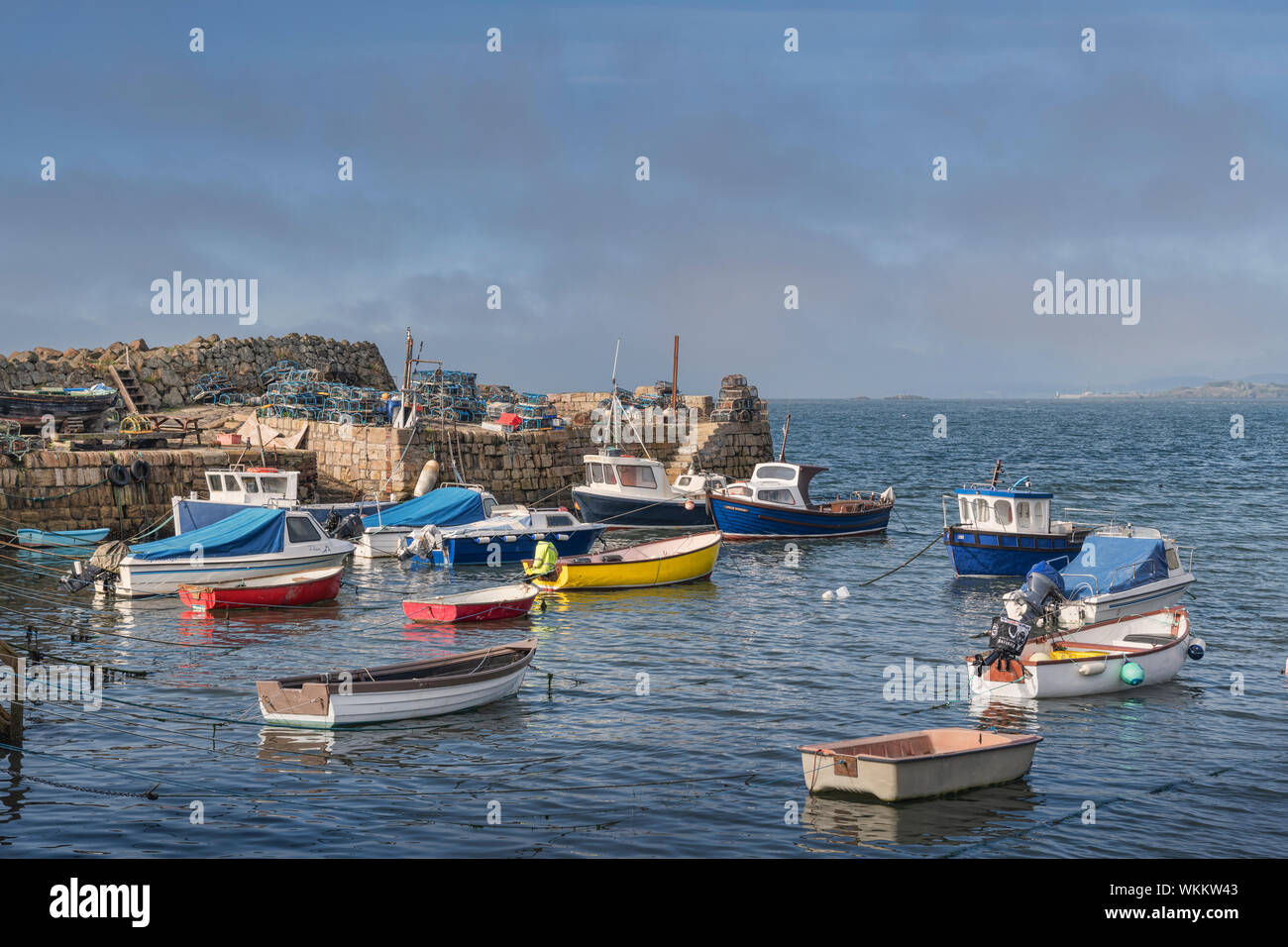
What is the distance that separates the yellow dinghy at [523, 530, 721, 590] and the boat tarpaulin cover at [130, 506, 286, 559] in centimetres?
652

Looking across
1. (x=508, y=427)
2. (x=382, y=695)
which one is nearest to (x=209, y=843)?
(x=382, y=695)

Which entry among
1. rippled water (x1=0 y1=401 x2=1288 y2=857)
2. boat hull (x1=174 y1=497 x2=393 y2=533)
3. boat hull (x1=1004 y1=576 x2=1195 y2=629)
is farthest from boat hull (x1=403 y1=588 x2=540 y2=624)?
boat hull (x1=1004 y1=576 x2=1195 y2=629)

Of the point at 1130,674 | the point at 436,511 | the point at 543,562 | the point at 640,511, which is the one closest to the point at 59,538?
the point at 436,511

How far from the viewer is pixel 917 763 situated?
552 inches

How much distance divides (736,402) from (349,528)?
2407 centimetres

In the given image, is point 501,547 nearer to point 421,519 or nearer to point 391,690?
point 421,519

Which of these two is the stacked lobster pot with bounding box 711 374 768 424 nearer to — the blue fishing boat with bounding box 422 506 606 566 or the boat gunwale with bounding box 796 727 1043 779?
the blue fishing boat with bounding box 422 506 606 566

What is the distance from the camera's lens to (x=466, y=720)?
59.0ft

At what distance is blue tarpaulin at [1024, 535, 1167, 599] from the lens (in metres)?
23.8

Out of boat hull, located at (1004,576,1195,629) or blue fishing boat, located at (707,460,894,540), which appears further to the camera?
blue fishing boat, located at (707,460,894,540)

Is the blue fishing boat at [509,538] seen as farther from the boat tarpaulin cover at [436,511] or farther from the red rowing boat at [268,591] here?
the red rowing boat at [268,591]

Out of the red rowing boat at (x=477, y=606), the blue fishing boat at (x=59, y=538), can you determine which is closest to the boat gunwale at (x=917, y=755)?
the red rowing boat at (x=477, y=606)
